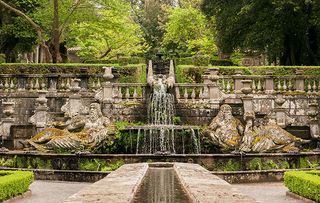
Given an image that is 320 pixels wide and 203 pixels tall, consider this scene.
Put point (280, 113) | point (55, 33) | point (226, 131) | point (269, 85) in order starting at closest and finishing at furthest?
point (226, 131), point (280, 113), point (269, 85), point (55, 33)

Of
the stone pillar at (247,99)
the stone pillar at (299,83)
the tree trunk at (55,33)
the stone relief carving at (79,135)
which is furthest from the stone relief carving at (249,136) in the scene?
the tree trunk at (55,33)

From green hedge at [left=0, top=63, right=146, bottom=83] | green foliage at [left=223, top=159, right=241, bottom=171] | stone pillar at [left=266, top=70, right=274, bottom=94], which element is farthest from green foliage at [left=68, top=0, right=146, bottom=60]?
green foliage at [left=223, top=159, right=241, bottom=171]

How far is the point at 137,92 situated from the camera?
1032 inches

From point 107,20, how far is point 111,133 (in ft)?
45.9

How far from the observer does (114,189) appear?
1044 centimetres

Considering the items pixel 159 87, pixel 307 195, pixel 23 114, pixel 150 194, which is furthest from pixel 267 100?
pixel 150 194

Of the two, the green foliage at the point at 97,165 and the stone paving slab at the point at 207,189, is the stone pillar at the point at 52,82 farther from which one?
the stone paving slab at the point at 207,189

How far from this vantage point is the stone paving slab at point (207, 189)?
9203mm

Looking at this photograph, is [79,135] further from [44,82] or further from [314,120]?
[314,120]

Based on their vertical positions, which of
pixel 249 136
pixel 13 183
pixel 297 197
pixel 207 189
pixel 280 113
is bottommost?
pixel 297 197

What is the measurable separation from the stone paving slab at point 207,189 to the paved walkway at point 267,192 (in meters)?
1.36

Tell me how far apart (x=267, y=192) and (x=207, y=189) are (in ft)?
13.1

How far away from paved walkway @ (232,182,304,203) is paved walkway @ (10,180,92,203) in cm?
478

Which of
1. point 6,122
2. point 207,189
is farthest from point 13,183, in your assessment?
point 6,122
